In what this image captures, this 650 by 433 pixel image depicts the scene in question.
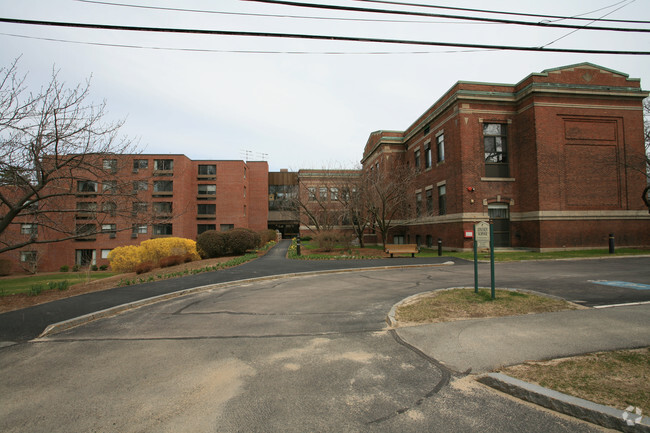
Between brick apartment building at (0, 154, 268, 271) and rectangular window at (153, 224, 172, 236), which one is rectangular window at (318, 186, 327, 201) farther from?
rectangular window at (153, 224, 172, 236)

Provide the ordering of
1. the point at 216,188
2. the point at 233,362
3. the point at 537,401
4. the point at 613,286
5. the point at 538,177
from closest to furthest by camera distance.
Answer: the point at 537,401 → the point at 233,362 → the point at 613,286 → the point at 538,177 → the point at 216,188

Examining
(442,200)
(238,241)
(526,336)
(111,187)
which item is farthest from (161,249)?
(442,200)

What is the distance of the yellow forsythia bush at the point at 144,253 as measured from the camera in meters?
19.7

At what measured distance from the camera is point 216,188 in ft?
171

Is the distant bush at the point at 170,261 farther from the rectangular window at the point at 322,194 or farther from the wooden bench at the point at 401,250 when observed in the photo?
the rectangular window at the point at 322,194

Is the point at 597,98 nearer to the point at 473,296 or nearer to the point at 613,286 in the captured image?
the point at 613,286

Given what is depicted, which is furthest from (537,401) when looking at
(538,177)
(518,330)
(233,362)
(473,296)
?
(538,177)

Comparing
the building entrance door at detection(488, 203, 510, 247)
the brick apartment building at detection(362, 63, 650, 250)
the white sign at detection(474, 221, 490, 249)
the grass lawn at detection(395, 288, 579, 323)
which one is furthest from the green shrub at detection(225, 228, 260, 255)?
the white sign at detection(474, 221, 490, 249)

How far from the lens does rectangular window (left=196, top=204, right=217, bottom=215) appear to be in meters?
51.6

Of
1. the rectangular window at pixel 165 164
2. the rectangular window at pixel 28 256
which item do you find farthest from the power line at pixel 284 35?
the rectangular window at pixel 165 164

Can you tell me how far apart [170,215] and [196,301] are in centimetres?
367

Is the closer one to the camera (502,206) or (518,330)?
(518,330)

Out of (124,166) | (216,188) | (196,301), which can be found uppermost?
(216,188)

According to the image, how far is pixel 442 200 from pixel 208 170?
38585mm
